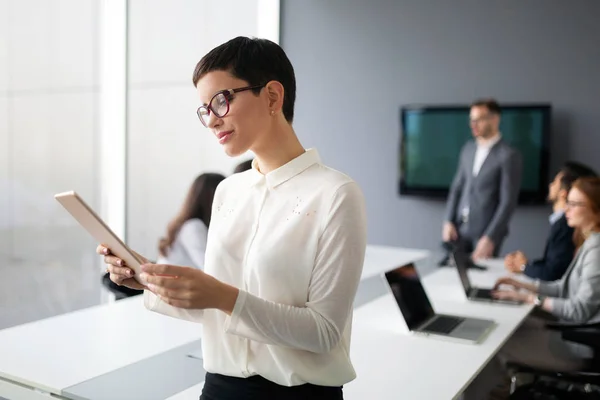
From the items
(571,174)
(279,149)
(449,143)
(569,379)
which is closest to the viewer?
(279,149)

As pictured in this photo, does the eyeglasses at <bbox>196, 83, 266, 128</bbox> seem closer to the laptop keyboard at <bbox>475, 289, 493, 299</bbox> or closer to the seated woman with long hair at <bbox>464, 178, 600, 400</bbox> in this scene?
the seated woman with long hair at <bbox>464, 178, 600, 400</bbox>

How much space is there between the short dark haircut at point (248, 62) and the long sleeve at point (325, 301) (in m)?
0.26

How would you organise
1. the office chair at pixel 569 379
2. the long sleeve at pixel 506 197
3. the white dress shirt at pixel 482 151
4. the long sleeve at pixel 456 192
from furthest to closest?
the long sleeve at pixel 456 192 < the white dress shirt at pixel 482 151 < the long sleeve at pixel 506 197 < the office chair at pixel 569 379

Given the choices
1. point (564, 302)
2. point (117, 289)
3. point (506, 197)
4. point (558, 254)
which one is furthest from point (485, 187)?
point (117, 289)

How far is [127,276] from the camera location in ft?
4.45

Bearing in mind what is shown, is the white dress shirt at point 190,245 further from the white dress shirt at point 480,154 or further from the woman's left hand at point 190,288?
the white dress shirt at point 480,154

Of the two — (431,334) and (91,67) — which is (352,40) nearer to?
(91,67)

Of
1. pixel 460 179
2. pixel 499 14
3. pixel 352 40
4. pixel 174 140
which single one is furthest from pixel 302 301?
pixel 352 40

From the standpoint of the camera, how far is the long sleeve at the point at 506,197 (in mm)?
4801

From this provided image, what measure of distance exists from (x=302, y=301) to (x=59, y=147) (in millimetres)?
4189

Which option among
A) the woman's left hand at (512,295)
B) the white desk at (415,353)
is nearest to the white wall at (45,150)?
the white desk at (415,353)

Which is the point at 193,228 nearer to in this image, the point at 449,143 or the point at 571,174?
the point at 571,174

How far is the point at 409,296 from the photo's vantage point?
262cm

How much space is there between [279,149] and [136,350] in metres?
1.21
